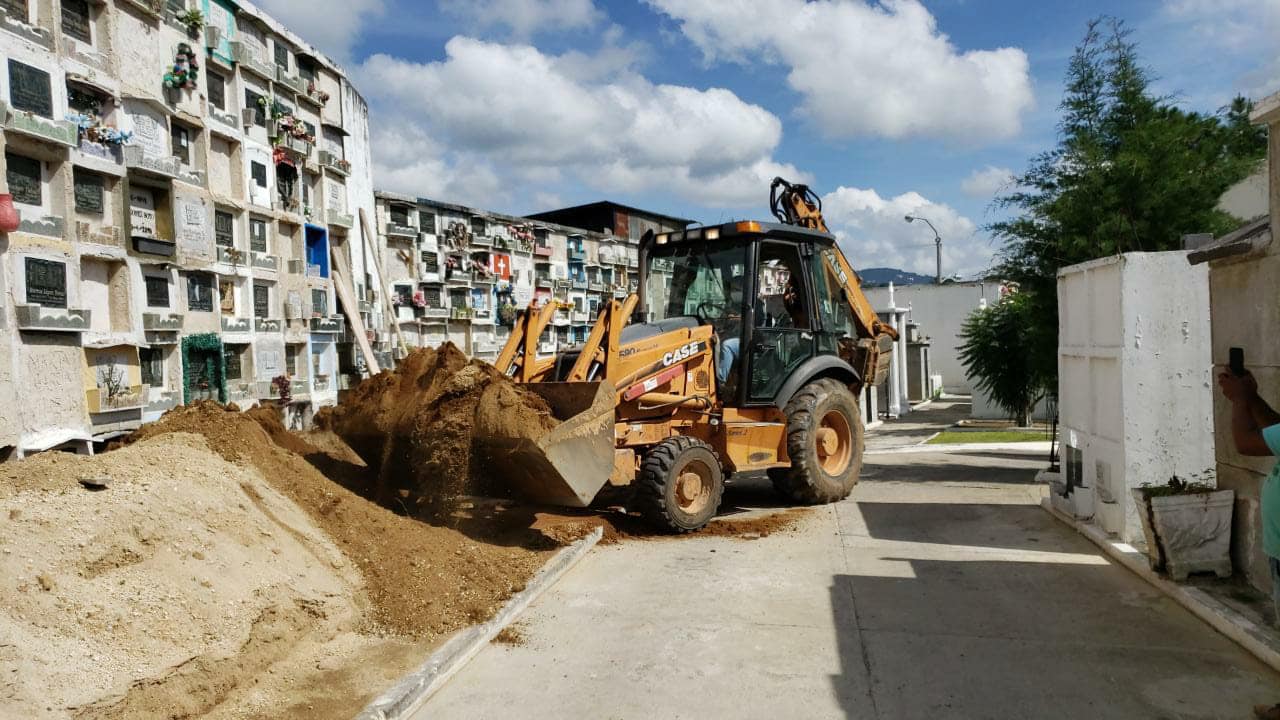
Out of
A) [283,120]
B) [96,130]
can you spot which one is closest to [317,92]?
[283,120]

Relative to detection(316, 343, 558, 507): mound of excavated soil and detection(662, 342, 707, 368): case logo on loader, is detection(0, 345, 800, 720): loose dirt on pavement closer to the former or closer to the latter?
detection(316, 343, 558, 507): mound of excavated soil

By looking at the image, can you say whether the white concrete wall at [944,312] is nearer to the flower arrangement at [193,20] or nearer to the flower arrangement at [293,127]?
the flower arrangement at [293,127]

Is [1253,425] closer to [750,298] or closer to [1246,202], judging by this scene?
[750,298]

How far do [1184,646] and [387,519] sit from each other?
5962mm

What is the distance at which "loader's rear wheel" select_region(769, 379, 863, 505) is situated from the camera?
31.3ft

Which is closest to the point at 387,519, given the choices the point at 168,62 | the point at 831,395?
the point at 831,395

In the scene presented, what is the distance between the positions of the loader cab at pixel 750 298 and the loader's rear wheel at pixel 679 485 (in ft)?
3.92

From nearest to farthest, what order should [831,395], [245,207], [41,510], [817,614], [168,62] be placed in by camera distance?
1. [41,510]
2. [817,614]
3. [831,395]
4. [168,62]
5. [245,207]

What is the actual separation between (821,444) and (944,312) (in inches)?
1793

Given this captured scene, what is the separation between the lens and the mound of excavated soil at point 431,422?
7.07m

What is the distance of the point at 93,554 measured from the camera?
464cm

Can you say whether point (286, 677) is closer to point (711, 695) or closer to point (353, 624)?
point (353, 624)

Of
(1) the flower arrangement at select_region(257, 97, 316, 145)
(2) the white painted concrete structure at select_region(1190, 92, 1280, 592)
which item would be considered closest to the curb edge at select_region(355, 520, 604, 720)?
(2) the white painted concrete structure at select_region(1190, 92, 1280, 592)

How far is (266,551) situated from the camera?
5.61 m
